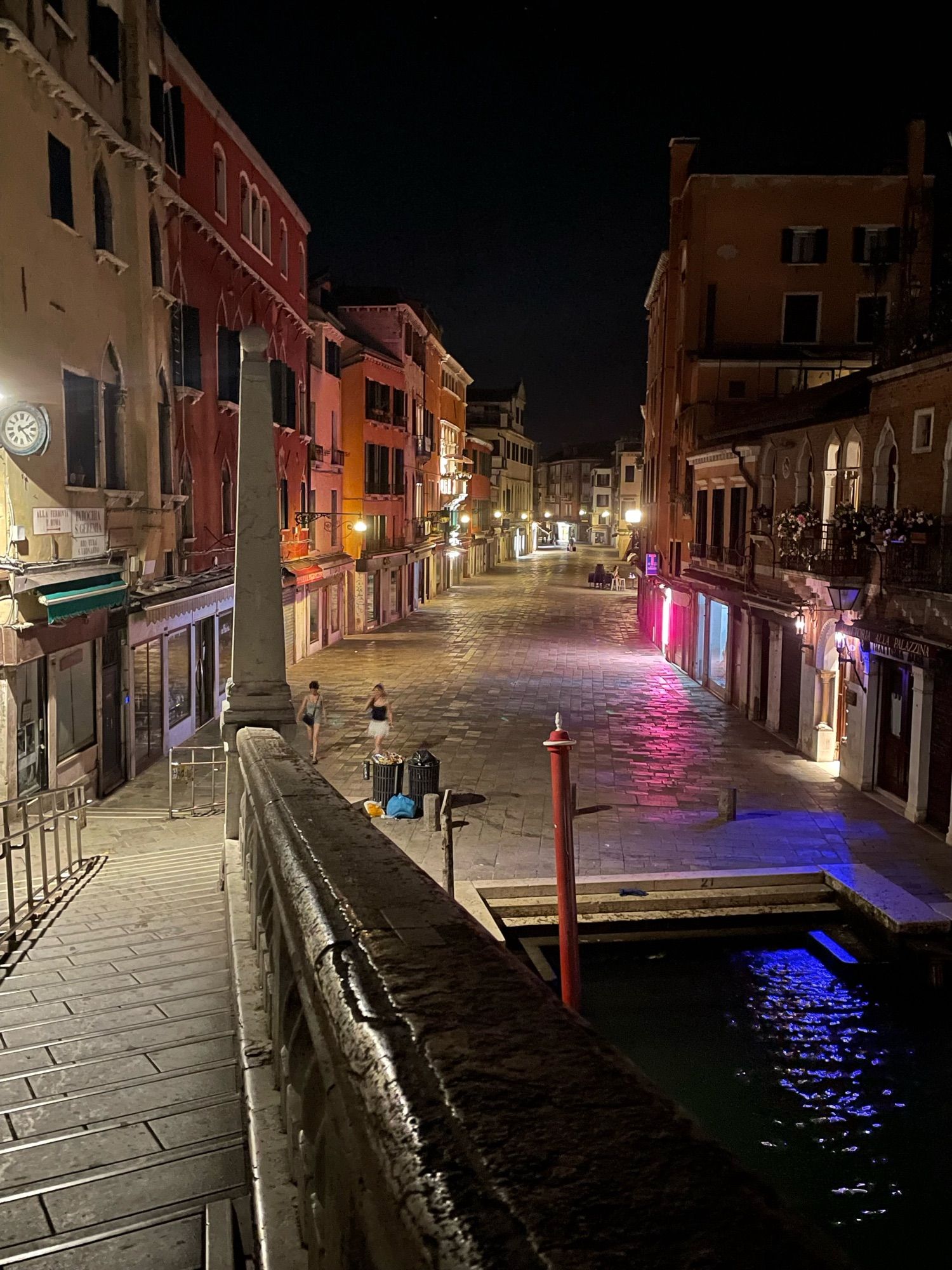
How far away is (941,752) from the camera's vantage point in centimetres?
1518

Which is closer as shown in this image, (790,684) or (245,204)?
(790,684)

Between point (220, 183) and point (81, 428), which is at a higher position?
point (220, 183)

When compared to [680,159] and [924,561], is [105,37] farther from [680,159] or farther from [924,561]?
[680,159]

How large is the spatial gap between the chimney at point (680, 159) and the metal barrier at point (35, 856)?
31.4 meters

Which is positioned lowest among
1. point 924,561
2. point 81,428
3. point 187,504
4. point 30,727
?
point 30,727

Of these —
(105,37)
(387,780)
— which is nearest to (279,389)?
(105,37)

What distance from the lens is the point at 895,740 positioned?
16.8m

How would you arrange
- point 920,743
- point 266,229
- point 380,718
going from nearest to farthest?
1. point 920,743
2. point 380,718
3. point 266,229

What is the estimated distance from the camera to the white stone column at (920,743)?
15.4 metres

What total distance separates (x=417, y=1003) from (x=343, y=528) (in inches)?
1471

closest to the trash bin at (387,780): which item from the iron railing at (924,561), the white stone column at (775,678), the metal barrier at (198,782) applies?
the metal barrier at (198,782)

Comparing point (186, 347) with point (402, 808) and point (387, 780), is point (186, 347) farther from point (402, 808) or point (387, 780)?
point (402, 808)

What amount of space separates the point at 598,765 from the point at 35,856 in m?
10.4

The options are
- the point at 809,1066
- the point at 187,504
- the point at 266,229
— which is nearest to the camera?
the point at 809,1066
